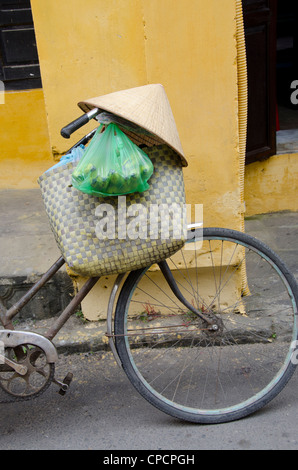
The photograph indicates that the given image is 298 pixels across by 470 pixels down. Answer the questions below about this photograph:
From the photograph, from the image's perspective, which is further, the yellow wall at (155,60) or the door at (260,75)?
the door at (260,75)

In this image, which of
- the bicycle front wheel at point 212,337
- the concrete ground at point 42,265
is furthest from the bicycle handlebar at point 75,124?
the concrete ground at point 42,265

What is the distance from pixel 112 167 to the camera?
2.18 metres

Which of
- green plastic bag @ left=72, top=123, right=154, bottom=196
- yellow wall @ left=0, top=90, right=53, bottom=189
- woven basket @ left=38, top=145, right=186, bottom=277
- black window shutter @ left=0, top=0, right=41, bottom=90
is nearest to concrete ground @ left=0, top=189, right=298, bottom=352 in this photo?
yellow wall @ left=0, top=90, right=53, bottom=189

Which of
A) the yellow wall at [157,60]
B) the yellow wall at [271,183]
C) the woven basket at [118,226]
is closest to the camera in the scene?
the woven basket at [118,226]

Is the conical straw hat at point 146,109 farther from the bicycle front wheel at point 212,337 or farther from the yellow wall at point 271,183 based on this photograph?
the yellow wall at point 271,183

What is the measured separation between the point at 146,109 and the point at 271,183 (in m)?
2.70

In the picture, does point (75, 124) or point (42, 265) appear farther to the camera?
point (42, 265)

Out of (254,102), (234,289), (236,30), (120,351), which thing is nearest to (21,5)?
(254,102)

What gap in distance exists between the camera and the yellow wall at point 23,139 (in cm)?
490

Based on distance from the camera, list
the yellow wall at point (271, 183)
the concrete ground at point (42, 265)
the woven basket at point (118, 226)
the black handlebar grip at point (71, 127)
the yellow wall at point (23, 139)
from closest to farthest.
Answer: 1. the black handlebar grip at point (71, 127)
2. the woven basket at point (118, 226)
3. the concrete ground at point (42, 265)
4. the yellow wall at point (271, 183)
5. the yellow wall at point (23, 139)

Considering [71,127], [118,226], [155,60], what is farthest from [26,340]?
[155,60]

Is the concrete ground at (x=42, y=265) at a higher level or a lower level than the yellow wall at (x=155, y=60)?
lower

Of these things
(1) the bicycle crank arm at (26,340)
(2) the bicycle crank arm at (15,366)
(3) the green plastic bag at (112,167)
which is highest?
(3) the green plastic bag at (112,167)

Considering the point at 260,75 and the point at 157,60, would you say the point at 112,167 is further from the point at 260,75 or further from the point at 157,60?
the point at 260,75
